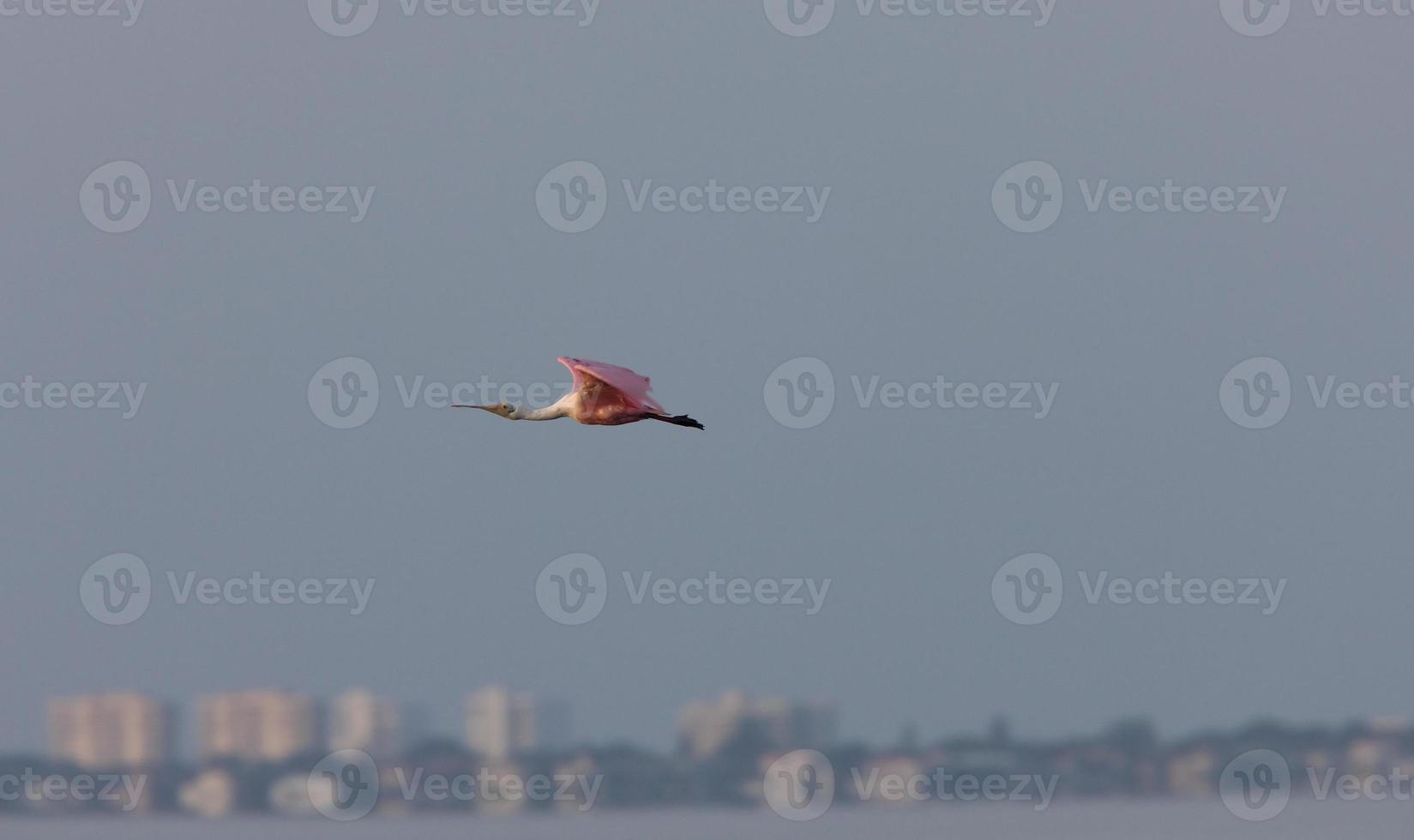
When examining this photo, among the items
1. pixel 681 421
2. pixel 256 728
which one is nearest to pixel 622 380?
pixel 681 421

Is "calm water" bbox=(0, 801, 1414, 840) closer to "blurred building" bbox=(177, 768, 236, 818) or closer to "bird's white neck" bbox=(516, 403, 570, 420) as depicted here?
"blurred building" bbox=(177, 768, 236, 818)

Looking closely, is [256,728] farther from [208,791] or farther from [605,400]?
[605,400]

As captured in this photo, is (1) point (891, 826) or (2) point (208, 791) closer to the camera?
(2) point (208, 791)

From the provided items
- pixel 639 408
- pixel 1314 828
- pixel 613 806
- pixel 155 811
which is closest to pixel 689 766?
pixel 613 806

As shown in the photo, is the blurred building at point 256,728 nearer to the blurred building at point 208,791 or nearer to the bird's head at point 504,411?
the blurred building at point 208,791

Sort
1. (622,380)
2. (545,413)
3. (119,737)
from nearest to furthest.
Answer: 1. (622,380)
2. (545,413)
3. (119,737)

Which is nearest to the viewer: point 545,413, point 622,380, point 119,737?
point 622,380

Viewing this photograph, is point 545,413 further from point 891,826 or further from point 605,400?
point 891,826

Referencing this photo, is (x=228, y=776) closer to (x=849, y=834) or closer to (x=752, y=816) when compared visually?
(x=752, y=816)
